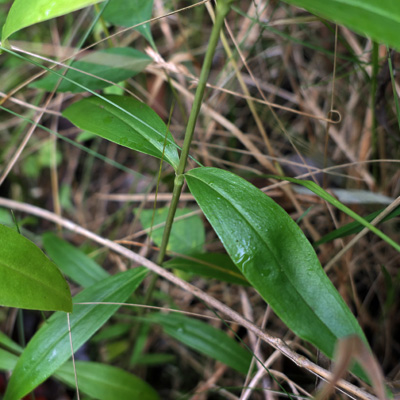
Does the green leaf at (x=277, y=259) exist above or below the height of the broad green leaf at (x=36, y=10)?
below

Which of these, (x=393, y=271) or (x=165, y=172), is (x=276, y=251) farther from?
(x=165, y=172)

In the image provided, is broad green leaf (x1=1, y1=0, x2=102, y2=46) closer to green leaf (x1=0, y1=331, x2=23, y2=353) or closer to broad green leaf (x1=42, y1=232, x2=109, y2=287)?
broad green leaf (x1=42, y1=232, x2=109, y2=287)

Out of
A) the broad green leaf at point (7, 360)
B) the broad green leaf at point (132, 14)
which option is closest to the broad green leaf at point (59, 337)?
the broad green leaf at point (7, 360)

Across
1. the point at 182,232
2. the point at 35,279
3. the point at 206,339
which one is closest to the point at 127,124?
the point at 35,279

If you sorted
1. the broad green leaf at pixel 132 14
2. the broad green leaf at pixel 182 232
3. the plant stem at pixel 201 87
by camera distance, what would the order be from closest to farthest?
the plant stem at pixel 201 87
the broad green leaf at pixel 132 14
the broad green leaf at pixel 182 232

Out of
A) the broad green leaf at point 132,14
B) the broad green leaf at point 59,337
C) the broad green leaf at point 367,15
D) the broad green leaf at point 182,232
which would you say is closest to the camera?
the broad green leaf at point 367,15

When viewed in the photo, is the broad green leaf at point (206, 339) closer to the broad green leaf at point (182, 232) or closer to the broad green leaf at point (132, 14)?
the broad green leaf at point (182, 232)

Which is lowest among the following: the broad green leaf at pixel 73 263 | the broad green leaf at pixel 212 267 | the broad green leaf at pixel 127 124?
the broad green leaf at pixel 73 263
